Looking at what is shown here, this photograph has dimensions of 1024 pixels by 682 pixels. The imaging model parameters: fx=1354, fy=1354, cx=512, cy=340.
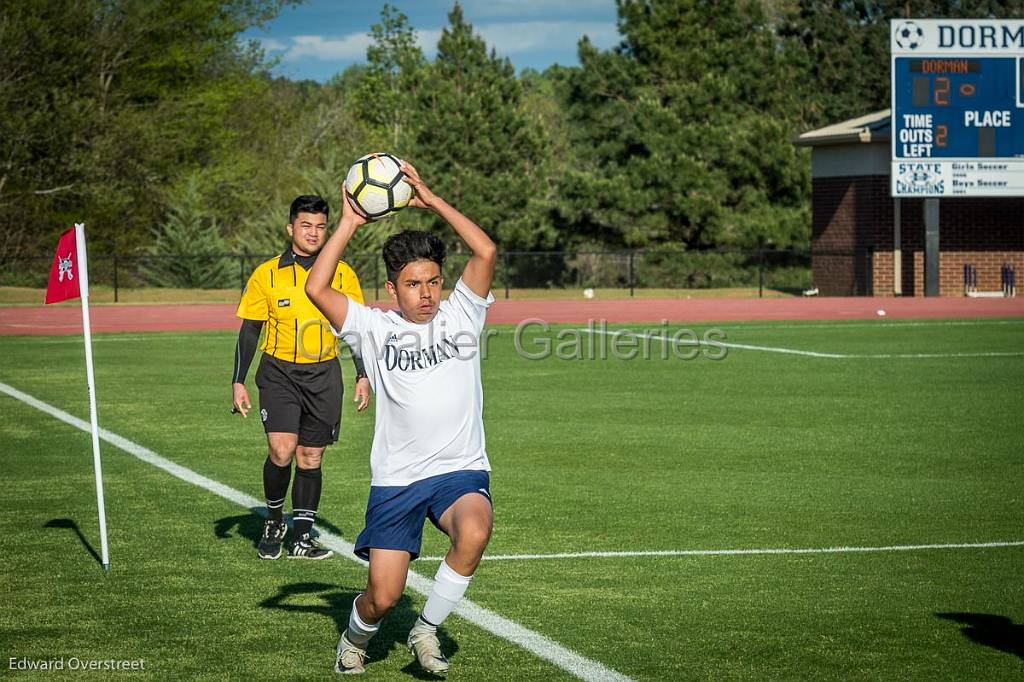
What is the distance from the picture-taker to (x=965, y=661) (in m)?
5.94

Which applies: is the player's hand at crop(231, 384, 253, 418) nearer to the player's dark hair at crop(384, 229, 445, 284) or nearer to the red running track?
the player's dark hair at crop(384, 229, 445, 284)

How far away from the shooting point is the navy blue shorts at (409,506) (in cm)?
557

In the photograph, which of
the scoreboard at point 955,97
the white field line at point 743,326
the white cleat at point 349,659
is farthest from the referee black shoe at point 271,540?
the scoreboard at point 955,97

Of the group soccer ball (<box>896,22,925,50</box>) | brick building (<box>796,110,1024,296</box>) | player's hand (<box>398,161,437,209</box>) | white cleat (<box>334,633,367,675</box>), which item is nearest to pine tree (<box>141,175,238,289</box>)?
brick building (<box>796,110,1024,296</box>)

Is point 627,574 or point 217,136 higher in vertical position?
point 217,136

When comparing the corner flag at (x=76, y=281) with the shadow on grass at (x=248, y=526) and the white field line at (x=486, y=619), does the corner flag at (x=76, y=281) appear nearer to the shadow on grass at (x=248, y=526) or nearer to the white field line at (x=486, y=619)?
the shadow on grass at (x=248, y=526)

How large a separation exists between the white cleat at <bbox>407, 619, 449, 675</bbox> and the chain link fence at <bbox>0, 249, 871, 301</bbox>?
36.6m

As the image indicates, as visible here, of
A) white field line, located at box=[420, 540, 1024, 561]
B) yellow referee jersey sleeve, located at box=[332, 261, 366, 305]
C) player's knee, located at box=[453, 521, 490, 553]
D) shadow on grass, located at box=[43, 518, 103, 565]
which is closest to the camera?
player's knee, located at box=[453, 521, 490, 553]

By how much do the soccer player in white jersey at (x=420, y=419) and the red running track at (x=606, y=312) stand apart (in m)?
25.1

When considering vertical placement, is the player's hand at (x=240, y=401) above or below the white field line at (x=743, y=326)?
above

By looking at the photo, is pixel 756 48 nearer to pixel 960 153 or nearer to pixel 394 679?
pixel 960 153

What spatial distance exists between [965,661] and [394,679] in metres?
2.50

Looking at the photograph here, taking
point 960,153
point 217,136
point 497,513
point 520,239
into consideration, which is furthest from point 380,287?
point 497,513

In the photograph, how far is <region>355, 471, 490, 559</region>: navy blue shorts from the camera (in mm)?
5570
